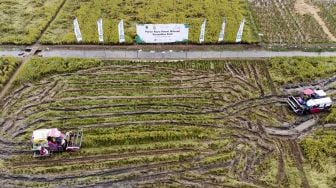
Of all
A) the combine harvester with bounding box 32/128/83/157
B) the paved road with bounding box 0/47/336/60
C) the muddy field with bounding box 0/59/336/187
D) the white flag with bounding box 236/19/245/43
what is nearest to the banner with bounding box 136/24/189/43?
the paved road with bounding box 0/47/336/60

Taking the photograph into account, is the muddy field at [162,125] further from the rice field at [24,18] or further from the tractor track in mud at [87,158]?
the rice field at [24,18]

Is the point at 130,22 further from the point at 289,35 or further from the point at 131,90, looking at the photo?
the point at 289,35

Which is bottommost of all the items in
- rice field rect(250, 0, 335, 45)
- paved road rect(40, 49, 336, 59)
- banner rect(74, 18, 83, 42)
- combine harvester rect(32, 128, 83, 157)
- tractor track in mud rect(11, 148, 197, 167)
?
tractor track in mud rect(11, 148, 197, 167)

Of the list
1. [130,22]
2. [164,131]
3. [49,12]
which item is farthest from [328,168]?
[49,12]

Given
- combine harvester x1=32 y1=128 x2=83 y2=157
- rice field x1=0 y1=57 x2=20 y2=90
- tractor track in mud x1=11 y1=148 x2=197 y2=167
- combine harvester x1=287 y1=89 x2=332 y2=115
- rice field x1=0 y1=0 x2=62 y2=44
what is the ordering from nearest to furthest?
tractor track in mud x1=11 y1=148 x2=197 y2=167 → combine harvester x1=32 y1=128 x2=83 y2=157 → combine harvester x1=287 y1=89 x2=332 y2=115 → rice field x1=0 y1=57 x2=20 y2=90 → rice field x1=0 y1=0 x2=62 y2=44

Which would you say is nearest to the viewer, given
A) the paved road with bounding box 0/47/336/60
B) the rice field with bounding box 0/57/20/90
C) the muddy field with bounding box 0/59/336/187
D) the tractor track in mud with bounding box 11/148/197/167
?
the muddy field with bounding box 0/59/336/187

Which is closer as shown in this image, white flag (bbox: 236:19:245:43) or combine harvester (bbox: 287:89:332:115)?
combine harvester (bbox: 287:89:332:115)

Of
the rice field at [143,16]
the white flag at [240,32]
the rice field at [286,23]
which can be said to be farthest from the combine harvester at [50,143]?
the rice field at [286,23]

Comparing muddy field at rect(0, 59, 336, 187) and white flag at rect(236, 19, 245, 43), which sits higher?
white flag at rect(236, 19, 245, 43)

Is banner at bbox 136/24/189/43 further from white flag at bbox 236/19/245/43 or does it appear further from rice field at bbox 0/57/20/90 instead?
rice field at bbox 0/57/20/90
